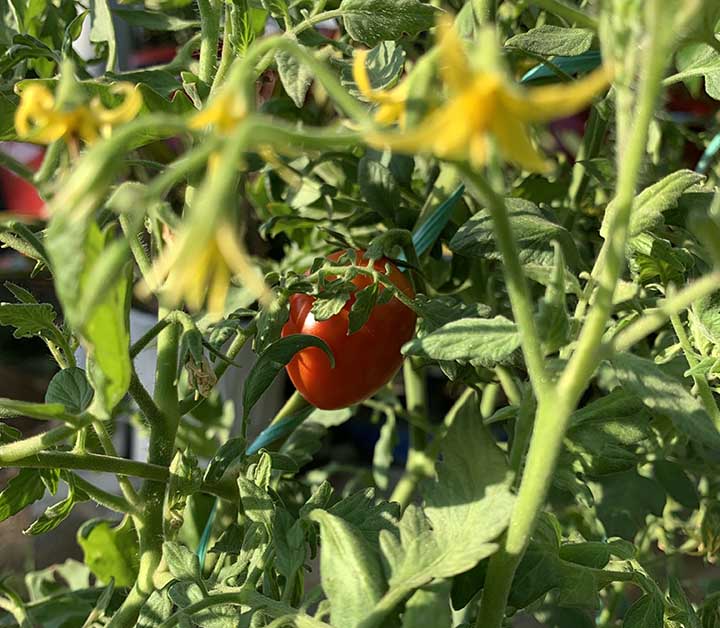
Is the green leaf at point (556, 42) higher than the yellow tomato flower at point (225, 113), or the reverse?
the yellow tomato flower at point (225, 113)

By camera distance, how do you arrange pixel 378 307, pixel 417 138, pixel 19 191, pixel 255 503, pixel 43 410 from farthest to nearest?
1. pixel 19 191
2. pixel 378 307
3. pixel 255 503
4. pixel 43 410
5. pixel 417 138

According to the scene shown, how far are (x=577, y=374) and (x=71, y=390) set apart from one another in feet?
0.69

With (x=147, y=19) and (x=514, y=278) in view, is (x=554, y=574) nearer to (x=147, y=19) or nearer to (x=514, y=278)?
(x=514, y=278)

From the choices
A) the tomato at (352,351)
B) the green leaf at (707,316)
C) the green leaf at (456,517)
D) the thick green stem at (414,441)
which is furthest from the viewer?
the thick green stem at (414,441)

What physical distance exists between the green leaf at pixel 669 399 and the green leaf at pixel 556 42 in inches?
6.2

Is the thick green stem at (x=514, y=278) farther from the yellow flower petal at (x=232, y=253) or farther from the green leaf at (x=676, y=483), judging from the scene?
the green leaf at (x=676, y=483)

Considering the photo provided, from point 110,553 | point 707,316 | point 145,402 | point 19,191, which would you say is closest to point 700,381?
point 707,316

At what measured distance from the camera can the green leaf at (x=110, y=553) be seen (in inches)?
21.6

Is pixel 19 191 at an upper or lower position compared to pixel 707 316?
lower

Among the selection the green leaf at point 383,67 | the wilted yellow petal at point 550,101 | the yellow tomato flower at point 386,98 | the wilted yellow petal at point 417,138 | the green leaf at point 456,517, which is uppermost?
the wilted yellow petal at point 550,101

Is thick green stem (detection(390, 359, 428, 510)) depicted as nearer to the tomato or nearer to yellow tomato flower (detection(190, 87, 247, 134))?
the tomato

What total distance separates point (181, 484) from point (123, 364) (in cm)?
18

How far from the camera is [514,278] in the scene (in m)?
0.24

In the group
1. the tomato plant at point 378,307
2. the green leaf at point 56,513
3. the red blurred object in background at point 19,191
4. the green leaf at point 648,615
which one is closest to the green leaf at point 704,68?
the tomato plant at point 378,307
